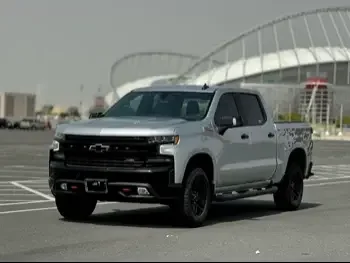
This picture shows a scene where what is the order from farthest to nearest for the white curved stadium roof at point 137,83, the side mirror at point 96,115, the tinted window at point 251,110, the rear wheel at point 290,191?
the white curved stadium roof at point 137,83 < the rear wheel at point 290,191 < the tinted window at point 251,110 < the side mirror at point 96,115

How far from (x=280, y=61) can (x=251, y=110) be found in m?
121

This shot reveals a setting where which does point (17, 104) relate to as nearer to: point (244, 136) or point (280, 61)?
point (280, 61)

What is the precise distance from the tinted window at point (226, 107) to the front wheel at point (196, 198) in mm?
1128

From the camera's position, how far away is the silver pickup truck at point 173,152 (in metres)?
11.5

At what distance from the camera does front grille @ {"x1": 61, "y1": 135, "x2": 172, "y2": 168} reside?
1152cm

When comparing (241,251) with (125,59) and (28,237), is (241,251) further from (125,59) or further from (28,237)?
(125,59)

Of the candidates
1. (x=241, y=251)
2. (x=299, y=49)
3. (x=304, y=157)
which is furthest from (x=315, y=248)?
(x=299, y=49)

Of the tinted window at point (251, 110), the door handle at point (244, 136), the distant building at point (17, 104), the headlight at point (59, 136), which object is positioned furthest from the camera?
the distant building at point (17, 104)

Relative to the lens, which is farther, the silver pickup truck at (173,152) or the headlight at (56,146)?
the headlight at (56,146)

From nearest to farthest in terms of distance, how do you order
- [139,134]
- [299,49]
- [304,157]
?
1. [139,134]
2. [304,157]
3. [299,49]

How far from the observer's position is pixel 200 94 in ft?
43.1

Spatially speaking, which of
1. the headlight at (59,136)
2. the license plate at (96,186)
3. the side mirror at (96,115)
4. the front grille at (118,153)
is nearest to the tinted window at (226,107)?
the front grille at (118,153)

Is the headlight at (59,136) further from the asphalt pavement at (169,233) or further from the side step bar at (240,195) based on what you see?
the side step bar at (240,195)

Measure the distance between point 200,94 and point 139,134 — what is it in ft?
6.27
